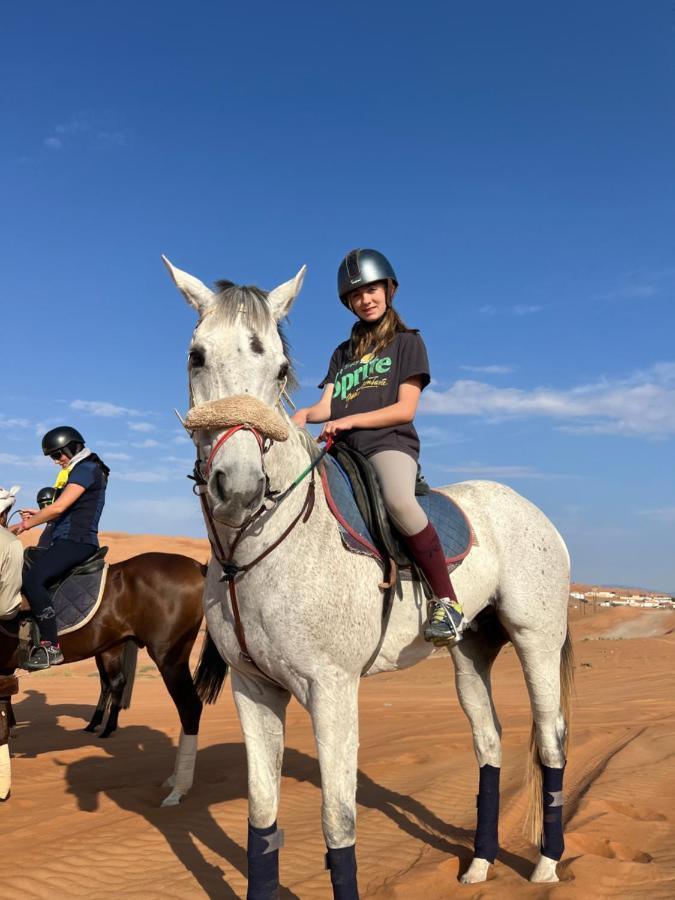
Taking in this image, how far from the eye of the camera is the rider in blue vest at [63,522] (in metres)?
6.79

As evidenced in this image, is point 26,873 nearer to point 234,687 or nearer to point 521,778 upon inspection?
point 234,687

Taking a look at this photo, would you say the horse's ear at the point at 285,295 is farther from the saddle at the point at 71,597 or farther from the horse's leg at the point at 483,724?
the saddle at the point at 71,597

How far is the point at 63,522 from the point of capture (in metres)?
7.21

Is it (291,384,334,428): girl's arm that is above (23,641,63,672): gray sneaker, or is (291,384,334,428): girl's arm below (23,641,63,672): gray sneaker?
above

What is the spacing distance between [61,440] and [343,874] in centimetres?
542

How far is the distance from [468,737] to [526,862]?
364 centimetres

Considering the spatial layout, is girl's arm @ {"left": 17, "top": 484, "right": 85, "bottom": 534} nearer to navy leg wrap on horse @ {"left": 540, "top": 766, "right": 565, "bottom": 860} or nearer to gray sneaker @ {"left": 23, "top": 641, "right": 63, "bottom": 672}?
gray sneaker @ {"left": 23, "top": 641, "right": 63, "bottom": 672}

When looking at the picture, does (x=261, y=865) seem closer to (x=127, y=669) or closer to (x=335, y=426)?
(x=335, y=426)

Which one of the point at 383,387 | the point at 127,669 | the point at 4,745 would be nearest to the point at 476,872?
the point at 383,387

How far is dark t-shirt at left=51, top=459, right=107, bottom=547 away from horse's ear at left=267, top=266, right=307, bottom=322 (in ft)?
14.6

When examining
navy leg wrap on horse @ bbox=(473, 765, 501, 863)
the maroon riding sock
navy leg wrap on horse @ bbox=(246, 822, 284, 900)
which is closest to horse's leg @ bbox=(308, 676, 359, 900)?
navy leg wrap on horse @ bbox=(246, 822, 284, 900)

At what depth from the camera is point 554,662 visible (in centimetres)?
461

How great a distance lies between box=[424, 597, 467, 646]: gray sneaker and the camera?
3.54 metres

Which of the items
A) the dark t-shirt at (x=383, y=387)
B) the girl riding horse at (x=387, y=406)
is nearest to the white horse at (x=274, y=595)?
the girl riding horse at (x=387, y=406)
